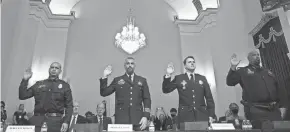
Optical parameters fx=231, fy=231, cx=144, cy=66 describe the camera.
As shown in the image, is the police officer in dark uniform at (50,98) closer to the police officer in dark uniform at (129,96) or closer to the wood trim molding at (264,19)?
the police officer in dark uniform at (129,96)

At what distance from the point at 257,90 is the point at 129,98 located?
4.60ft

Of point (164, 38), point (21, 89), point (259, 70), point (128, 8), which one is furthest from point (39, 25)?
point (259, 70)

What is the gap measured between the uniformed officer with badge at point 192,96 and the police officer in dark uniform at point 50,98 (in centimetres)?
111

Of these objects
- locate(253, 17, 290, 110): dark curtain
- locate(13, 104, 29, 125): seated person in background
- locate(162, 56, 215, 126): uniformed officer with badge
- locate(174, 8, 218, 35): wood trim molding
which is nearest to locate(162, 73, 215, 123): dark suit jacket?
locate(162, 56, 215, 126): uniformed officer with badge

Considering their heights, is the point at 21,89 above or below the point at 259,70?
below

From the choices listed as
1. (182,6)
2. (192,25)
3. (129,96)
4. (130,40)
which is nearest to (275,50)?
(129,96)

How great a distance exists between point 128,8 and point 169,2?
4.79ft

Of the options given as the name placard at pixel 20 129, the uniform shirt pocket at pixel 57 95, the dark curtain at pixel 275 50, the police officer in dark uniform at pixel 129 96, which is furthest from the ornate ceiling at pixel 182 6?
the name placard at pixel 20 129

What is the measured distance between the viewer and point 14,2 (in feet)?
13.3

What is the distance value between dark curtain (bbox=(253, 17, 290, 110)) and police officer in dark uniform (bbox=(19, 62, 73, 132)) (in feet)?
11.3

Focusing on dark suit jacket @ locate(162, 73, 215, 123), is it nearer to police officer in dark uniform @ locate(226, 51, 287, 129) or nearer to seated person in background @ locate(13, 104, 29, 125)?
police officer in dark uniform @ locate(226, 51, 287, 129)

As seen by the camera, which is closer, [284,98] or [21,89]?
[21,89]

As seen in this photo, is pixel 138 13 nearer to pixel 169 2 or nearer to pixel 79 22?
pixel 169 2

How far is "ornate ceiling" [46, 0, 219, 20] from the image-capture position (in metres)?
7.59
